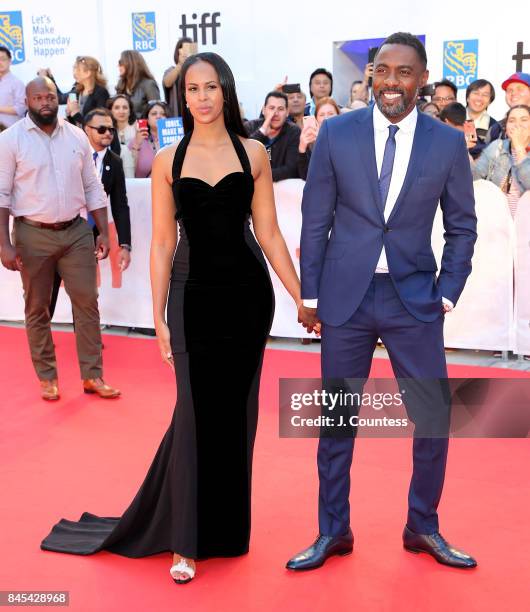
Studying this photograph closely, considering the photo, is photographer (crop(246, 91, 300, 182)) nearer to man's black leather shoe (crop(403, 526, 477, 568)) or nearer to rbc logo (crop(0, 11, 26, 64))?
man's black leather shoe (crop(403, 526, 477, 568))

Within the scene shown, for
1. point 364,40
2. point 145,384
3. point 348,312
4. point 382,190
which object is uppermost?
point 364,40

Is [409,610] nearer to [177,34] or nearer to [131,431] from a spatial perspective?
[131,431]

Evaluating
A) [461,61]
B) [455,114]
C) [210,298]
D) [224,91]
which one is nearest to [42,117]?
[224,91]

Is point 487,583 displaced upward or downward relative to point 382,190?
downward

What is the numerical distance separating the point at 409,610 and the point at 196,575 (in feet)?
2.61

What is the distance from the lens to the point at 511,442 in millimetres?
4746

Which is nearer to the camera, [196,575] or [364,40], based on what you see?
[196,575]

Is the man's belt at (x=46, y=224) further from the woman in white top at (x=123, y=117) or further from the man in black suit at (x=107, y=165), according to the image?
the woman in white top at (x=123, y=117)

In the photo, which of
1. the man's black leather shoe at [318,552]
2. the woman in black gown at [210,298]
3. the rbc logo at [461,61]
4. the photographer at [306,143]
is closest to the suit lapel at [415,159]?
the woman in black gown at [210,298]

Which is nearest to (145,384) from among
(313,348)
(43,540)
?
(313,348)

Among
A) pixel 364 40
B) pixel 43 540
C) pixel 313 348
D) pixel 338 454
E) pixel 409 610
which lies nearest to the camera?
pixel 409 610

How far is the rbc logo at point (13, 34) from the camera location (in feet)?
41.4

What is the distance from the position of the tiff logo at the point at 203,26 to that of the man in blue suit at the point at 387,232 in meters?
9.10

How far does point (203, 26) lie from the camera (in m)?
11.8
